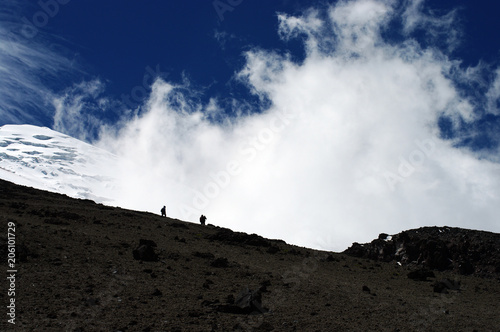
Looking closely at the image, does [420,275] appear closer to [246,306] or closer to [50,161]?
[246,306]

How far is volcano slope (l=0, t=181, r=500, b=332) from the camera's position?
1316 cm

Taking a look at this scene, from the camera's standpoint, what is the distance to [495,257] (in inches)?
1069

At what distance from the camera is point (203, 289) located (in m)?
16.8

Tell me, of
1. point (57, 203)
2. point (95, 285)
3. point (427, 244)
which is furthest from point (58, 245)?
point (427, 244)

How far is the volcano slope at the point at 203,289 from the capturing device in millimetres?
13156

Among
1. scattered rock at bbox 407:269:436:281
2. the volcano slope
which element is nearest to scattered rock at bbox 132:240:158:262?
the volcano slope

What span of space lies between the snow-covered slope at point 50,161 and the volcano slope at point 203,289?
95503mm

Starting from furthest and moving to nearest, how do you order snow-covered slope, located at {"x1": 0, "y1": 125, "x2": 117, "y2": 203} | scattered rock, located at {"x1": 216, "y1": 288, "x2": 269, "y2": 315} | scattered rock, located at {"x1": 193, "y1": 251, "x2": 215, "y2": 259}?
1. snow-covered slope, located at {"x1": 0, "y1": 125, "x2": 117, "y2": 203}
2. scattered rock, located at {"x1": 193, "y1": 251, "x2": 215, "y2": 259}
3. scattered rock, located at {"x1": 216, "y1": 288, "x2": 269, "y2": 315}

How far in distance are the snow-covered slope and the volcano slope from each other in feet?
313

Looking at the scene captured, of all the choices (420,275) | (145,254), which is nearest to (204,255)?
(145,254)

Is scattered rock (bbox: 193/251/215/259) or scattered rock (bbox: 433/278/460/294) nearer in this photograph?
scattered rock (bbox: 433/278/460/294)

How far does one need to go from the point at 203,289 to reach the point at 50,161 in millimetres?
143038

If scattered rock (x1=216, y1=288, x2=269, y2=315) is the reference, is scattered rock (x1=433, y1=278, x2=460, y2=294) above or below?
above

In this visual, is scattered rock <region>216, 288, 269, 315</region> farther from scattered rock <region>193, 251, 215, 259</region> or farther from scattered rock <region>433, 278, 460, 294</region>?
scattered rock <region>433, 278, 460, 294</region>
